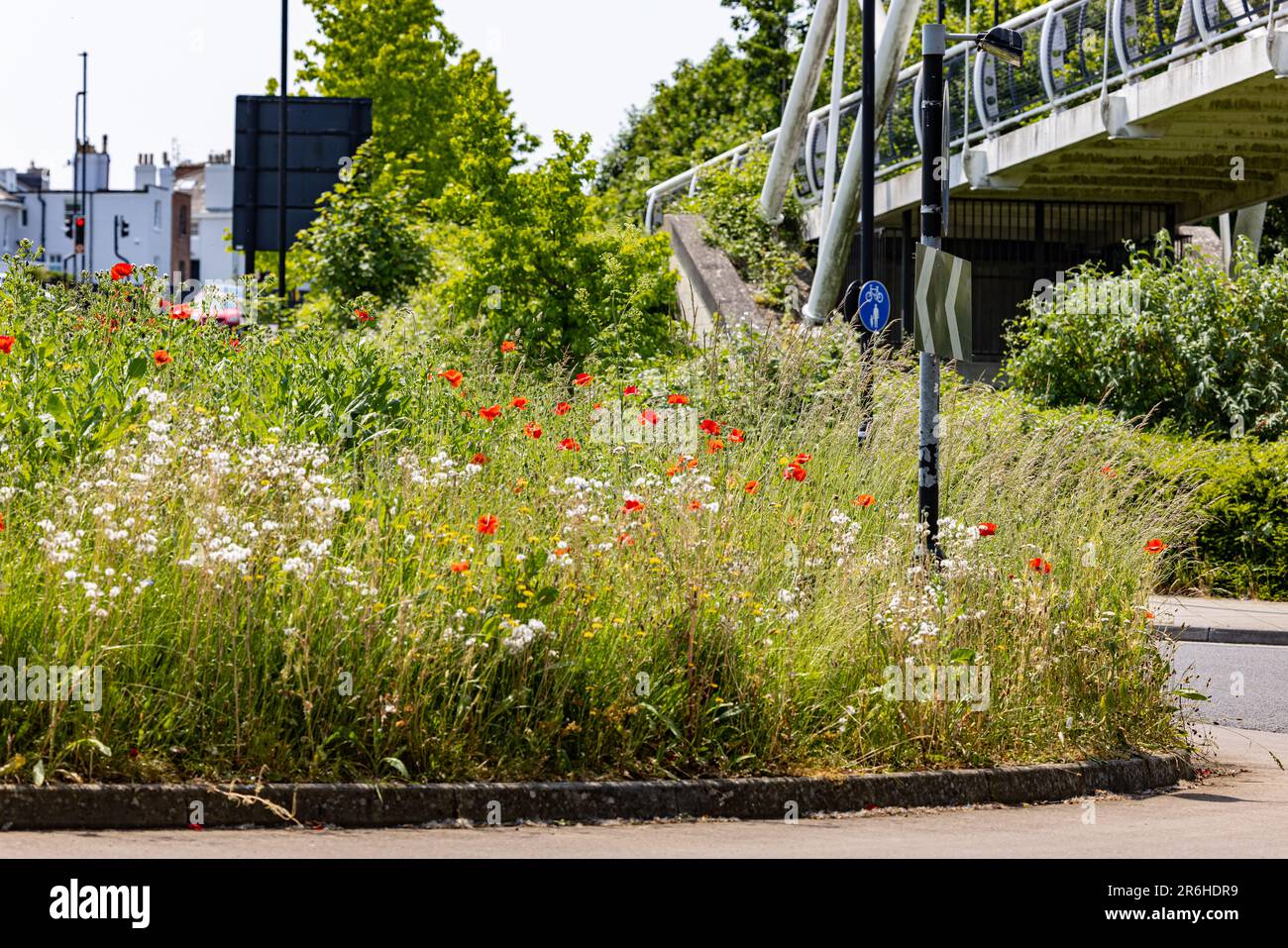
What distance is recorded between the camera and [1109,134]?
Answer: 2069cm

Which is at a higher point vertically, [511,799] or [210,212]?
[210,212]

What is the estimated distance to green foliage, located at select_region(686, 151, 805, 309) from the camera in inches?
1109

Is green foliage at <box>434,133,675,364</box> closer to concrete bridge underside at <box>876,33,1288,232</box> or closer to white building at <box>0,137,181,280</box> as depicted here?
concrete bridge underside at <box>876,33,1288,232</box>

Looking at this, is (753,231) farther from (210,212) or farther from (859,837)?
(210,212)

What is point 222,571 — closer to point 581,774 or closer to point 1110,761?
point 581,774

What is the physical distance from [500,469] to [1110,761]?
3.63 metres

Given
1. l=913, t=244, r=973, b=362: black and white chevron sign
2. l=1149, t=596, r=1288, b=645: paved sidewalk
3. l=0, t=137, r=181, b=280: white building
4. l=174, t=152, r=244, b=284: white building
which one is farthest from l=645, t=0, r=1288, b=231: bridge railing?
l=174, t=152, r=244, b=284: white building

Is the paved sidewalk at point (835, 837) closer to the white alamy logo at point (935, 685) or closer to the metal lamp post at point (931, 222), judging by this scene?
the white alamy logo at point (935, 685)

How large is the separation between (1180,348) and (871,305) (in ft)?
11.4

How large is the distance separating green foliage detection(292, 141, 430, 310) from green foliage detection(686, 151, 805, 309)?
6.66 metres

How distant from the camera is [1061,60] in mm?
21766

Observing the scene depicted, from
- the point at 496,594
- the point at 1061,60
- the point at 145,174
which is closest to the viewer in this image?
the point at 496,594

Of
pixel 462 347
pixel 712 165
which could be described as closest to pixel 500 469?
pixel 462 347
